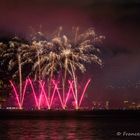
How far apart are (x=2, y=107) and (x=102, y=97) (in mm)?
37396

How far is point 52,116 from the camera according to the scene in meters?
90.8

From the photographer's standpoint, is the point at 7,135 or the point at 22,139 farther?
the point at 7,135

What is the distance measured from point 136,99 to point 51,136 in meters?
117

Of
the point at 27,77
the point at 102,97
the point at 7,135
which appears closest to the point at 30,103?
the point at 27,77

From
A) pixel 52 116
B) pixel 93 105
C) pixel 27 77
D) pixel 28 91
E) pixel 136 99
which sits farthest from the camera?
pixel 136 99

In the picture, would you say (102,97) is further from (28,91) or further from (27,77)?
(27,77)

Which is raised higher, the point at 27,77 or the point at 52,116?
A: the point at 27,77

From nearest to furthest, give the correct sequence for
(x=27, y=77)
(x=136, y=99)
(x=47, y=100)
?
(x=47, y=100) < (x=27, y=77) < (x=136, y=99)

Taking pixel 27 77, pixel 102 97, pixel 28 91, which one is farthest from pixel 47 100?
pixel 102 97

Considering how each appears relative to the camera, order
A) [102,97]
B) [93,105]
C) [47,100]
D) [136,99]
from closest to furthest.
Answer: [47,100]
[93,105]
[102,97]
[136,99]

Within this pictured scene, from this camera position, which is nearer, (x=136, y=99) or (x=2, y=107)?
(x=2, y=107)

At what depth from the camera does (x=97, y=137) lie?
156 ft

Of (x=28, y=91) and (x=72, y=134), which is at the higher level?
(x=28, y=91)

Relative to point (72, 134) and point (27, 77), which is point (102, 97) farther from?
point (72, 134)
